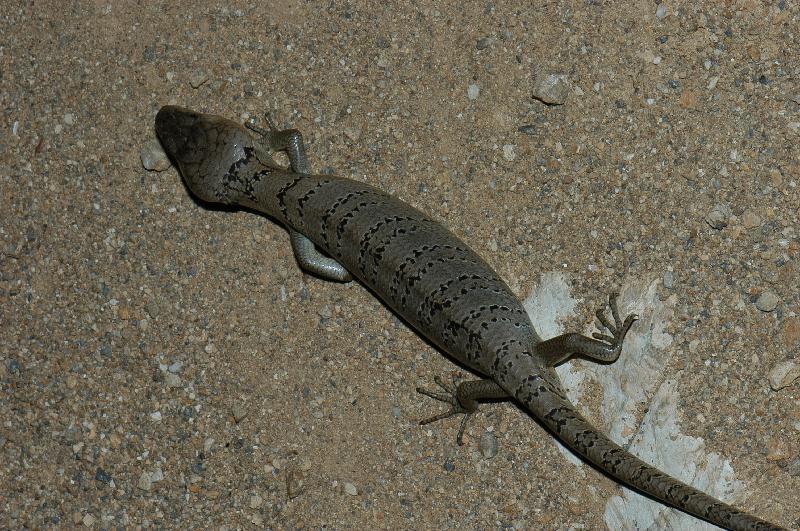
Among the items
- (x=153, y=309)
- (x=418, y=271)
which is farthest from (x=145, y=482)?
(x=418, y=271)

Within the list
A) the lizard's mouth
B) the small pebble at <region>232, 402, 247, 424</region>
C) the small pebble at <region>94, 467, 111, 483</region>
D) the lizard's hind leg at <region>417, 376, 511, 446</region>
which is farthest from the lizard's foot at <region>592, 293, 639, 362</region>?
the small pebble at <region>94, 467, 111, 483</region>

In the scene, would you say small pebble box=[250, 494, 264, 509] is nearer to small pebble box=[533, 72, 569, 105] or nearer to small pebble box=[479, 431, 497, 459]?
small pebble box=[479, 431, 497, 459]

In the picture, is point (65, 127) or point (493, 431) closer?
point (493, 431)

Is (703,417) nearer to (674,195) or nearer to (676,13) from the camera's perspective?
(674,195)

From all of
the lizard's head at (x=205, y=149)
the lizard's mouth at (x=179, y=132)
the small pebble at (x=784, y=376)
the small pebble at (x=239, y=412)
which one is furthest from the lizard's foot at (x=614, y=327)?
the lizard's mouth at (x=179, y=132)

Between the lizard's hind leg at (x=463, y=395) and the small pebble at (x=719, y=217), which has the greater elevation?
the small pebble at (x=719, y=217)

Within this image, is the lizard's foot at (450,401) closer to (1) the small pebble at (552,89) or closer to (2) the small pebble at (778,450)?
(2) the small pebble at (778,450)

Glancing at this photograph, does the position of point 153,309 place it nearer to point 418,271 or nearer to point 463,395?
point 418,271

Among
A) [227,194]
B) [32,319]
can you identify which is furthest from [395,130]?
[32,319]
